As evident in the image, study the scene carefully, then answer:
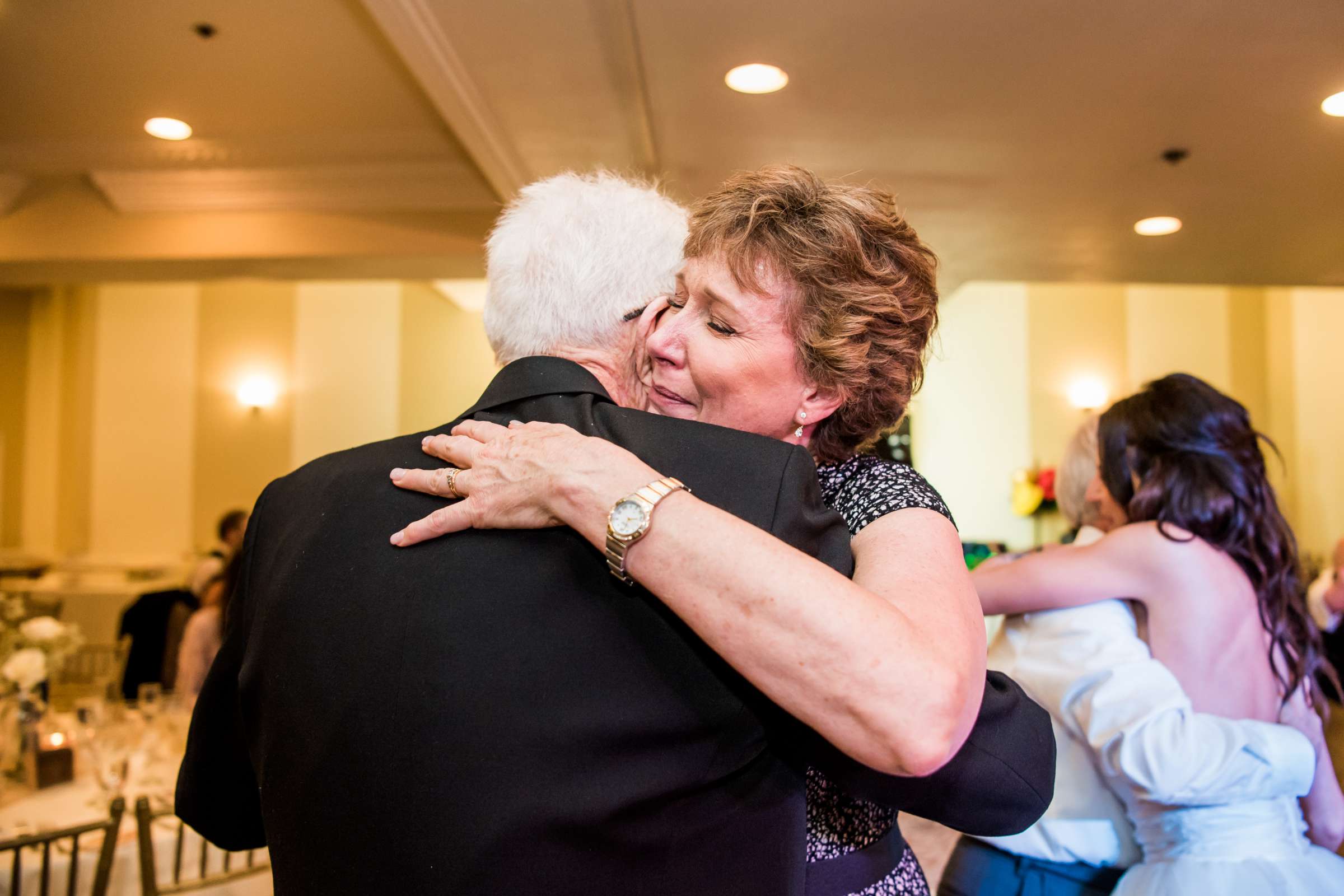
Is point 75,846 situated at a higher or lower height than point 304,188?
lower

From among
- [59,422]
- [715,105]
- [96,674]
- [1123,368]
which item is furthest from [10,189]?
[1123,368]

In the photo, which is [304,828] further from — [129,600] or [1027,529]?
[1027,529]

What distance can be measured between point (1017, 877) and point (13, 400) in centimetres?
1036

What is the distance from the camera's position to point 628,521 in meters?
0.82

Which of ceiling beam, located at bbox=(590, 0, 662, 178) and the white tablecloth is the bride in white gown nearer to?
ceiling beam, located at bbox=(590, 0, 662, 178)

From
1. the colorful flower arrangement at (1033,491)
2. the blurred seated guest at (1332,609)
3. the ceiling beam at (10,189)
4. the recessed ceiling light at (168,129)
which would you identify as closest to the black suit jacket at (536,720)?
the blurred seated guest at (1332,609)

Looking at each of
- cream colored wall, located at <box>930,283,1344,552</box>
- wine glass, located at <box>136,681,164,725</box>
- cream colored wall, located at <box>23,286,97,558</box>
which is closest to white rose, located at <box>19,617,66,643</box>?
wine glass, located at <box>136,681,164,725</box>

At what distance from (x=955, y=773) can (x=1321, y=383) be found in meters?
9.64

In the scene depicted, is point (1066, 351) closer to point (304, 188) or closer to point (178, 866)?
point (304, 188)

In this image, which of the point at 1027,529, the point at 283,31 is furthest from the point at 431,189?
the point at 1027,529

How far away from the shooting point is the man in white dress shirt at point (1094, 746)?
6.05ft

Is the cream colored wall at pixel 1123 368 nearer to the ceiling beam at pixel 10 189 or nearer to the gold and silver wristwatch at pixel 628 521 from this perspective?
the ceiling beam at pixel 10 189

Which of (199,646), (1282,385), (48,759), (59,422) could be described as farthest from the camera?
(59,422)

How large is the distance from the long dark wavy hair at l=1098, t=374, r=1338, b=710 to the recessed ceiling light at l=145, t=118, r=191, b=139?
173 inches
